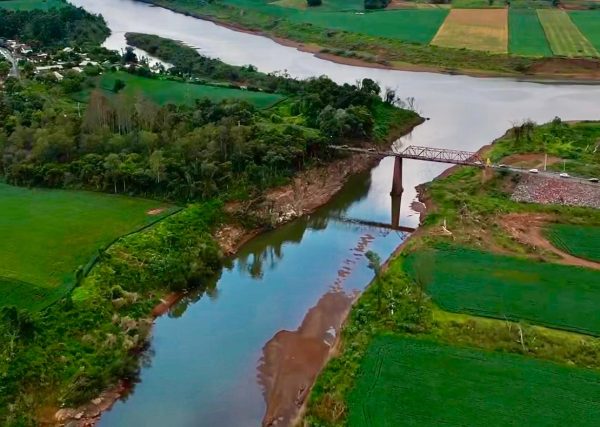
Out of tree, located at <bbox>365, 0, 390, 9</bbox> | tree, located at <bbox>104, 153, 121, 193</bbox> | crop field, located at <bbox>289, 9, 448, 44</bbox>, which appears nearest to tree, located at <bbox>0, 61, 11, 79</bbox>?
tree, located at <bbox>104, 153, 121, 193</bbox>

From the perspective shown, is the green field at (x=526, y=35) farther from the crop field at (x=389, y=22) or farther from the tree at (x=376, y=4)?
the tree at (x=376, y=4)

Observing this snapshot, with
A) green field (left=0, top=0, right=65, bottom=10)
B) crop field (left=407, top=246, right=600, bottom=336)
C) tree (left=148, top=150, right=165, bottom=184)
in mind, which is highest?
green field (left=0, top=0, right=65, bottom=10)

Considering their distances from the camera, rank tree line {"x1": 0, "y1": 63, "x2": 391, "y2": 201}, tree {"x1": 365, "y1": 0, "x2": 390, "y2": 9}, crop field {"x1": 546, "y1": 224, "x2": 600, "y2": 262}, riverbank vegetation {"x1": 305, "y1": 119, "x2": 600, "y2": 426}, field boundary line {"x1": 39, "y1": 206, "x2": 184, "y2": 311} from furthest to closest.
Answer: tree {"x1": 365, "y1": 0, "x2": 390, "y2": 9}, tree line {"x1": 0, "y1": 63, "x2": 391, "y2": 201}, crop field {"x1": 546, "y1": 224, "x2": 600, "y2": 262}, field boundary line {"x1": 39, "y1": 206, "x2": 184, "y2": 311}, riverbank vegetation {"x1": 305, "y1": 119, "x2": 600, "y2": 426}

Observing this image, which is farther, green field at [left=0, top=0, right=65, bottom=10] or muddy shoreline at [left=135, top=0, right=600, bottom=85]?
green field at [left=0, top=0, right=65, bottom=10]

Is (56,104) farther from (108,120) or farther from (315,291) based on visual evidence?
(315,291)

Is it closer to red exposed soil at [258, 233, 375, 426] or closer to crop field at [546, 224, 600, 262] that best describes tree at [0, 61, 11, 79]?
red exposed soil at [258, 233, 375, 426]

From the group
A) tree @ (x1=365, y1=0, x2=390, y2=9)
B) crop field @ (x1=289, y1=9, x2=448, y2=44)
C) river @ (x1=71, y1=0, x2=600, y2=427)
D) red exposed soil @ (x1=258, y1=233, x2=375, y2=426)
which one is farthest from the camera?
tree @ (x1=365, y1=0, x2=390, y2=9)
